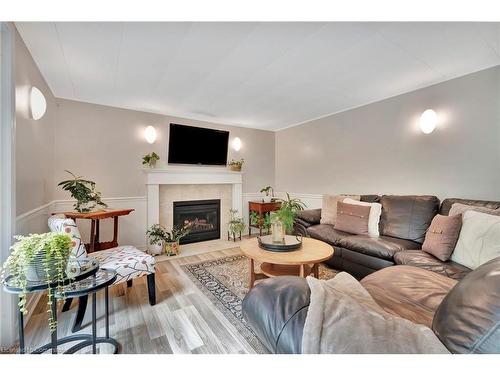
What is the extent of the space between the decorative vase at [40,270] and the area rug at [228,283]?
46.8 inches

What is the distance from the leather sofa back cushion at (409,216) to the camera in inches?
89.8

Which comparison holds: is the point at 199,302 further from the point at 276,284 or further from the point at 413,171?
the point at 413,171

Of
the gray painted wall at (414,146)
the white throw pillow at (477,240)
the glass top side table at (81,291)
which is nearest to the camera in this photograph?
the glass top side table at (81,291)

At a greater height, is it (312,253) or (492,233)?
(492,233)

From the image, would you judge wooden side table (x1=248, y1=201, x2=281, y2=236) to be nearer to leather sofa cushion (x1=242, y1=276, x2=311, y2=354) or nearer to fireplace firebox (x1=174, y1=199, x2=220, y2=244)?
fireplace firebox (x1=174, y1=199, x2=220, y2=244)

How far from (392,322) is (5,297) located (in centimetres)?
217

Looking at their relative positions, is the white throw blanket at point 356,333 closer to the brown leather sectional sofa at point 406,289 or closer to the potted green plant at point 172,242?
the brown leather sectional sofa at point 406,289

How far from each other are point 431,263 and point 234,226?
9.29ft

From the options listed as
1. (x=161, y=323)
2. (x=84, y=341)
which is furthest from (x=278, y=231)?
(x=84, y=341)

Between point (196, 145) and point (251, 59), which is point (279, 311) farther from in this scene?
point (196, 145)

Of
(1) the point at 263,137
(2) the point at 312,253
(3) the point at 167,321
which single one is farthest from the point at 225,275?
(1) the point at 263,137

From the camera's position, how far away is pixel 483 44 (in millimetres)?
1789

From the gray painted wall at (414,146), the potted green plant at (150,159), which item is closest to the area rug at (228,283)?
the gray painted wall at (414,146)

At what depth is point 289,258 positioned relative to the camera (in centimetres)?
181
